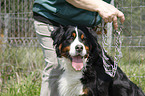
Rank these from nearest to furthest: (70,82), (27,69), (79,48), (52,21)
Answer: (79,48), (70,82), (52,21), (27,69)

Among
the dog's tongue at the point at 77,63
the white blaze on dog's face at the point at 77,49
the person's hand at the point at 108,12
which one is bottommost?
the dog's tongue at the point at 77,63

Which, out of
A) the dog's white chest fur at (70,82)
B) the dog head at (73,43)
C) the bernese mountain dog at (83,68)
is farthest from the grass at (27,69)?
the dog head at (73,43)

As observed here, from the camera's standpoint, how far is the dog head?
8.10 feet

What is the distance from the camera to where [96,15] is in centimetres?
257

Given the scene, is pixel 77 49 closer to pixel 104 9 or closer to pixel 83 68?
pixel 83 68

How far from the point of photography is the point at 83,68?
2596 mm

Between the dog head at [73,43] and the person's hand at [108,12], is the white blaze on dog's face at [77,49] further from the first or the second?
the person's hand at [108,12]

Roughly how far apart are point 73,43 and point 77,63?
25 centimetres

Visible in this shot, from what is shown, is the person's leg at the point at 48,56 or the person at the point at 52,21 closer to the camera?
the person at the point at 52,21

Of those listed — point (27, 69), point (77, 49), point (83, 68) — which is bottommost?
point (27, 69)

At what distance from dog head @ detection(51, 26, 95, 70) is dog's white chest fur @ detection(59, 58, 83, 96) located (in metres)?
0.14

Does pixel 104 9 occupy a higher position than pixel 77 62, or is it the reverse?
pixel 104 9

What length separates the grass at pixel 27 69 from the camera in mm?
3887

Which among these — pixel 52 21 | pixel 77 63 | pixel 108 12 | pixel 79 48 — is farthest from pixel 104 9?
pixel 52 21
